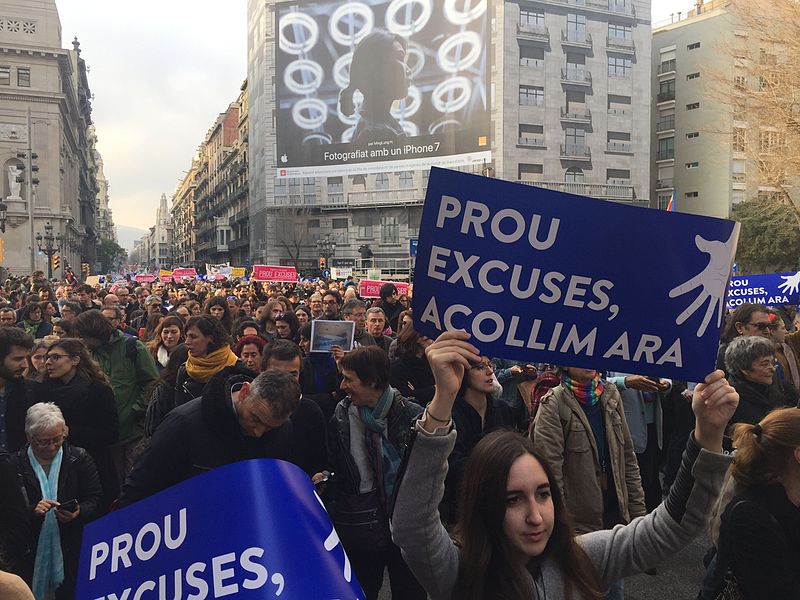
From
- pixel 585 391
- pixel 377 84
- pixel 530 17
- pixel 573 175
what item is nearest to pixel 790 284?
pixel 585 391

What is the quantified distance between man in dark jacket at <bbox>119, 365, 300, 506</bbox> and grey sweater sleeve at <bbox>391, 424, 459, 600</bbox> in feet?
3.93

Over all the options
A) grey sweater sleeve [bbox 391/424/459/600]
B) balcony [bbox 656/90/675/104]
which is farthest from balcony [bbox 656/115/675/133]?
grey sweater sleeve [bbox 391/424/459/600]

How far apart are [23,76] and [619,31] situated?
46.8 m

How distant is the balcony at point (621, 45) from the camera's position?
4625cm

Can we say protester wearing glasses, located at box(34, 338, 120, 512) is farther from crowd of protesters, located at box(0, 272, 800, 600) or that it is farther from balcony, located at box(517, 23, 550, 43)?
balcony, located at box(517, 23, 550, 43)

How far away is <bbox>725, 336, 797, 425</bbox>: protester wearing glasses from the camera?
4363 millimetres

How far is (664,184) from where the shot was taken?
52.8 meters

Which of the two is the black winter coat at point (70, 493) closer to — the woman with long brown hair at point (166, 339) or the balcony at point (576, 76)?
the woman with long brown hair at point (166, 339)

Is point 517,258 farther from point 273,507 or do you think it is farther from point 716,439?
point 273,507

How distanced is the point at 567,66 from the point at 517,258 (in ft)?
156

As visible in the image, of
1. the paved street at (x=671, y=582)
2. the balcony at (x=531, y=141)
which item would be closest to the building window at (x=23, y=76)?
the balcony at (x=531, y=141)

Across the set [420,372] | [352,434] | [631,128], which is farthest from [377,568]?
[631,128]

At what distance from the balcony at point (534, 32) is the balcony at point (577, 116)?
4.97 metres

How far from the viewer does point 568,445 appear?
365cm
